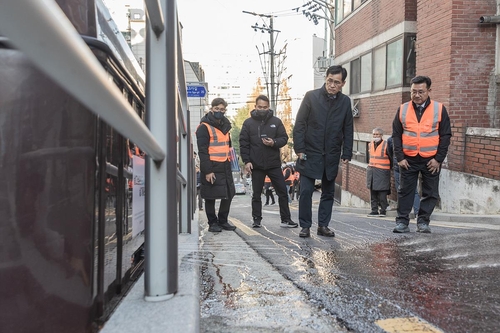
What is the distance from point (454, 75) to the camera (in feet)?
27.4

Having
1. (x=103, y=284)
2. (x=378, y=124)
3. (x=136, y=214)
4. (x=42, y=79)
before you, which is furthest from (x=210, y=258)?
(x=378, y=124)

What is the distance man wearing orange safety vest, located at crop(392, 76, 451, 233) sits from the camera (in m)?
4.97

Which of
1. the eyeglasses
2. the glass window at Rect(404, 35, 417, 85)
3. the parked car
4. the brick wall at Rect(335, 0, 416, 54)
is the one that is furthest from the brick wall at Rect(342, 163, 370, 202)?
the parked car

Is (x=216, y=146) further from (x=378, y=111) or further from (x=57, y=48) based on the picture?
(x=378, y=111)

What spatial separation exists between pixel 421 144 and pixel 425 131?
151mm

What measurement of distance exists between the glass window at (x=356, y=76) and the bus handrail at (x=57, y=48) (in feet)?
47.9

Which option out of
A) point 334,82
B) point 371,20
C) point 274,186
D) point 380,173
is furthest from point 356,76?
point 334,82

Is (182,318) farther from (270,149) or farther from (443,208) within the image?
(443,208)

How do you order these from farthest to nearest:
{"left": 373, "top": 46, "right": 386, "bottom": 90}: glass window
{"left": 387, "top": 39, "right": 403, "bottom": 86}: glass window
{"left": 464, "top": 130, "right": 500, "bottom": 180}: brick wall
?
1. {"left": 373, "top": 46, "right": 386, "bottom": 90}: glass window
2. {"left": 387, "top": 39, "right": 403, "bottom": 86}: glass window
3. {"left": 464, "top": 130, "right": 500, "bottom": 180}: brick wall

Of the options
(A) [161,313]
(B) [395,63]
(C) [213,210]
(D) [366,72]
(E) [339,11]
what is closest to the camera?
(A) [161,313]

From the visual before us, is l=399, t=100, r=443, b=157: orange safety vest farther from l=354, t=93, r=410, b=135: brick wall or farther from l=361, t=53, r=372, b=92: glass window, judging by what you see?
l=361, t=53, r=372, b=92: glass window

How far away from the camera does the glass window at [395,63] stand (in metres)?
11.4

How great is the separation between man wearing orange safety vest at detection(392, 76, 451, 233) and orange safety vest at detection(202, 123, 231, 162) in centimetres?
204

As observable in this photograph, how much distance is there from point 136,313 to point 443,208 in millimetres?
7458
